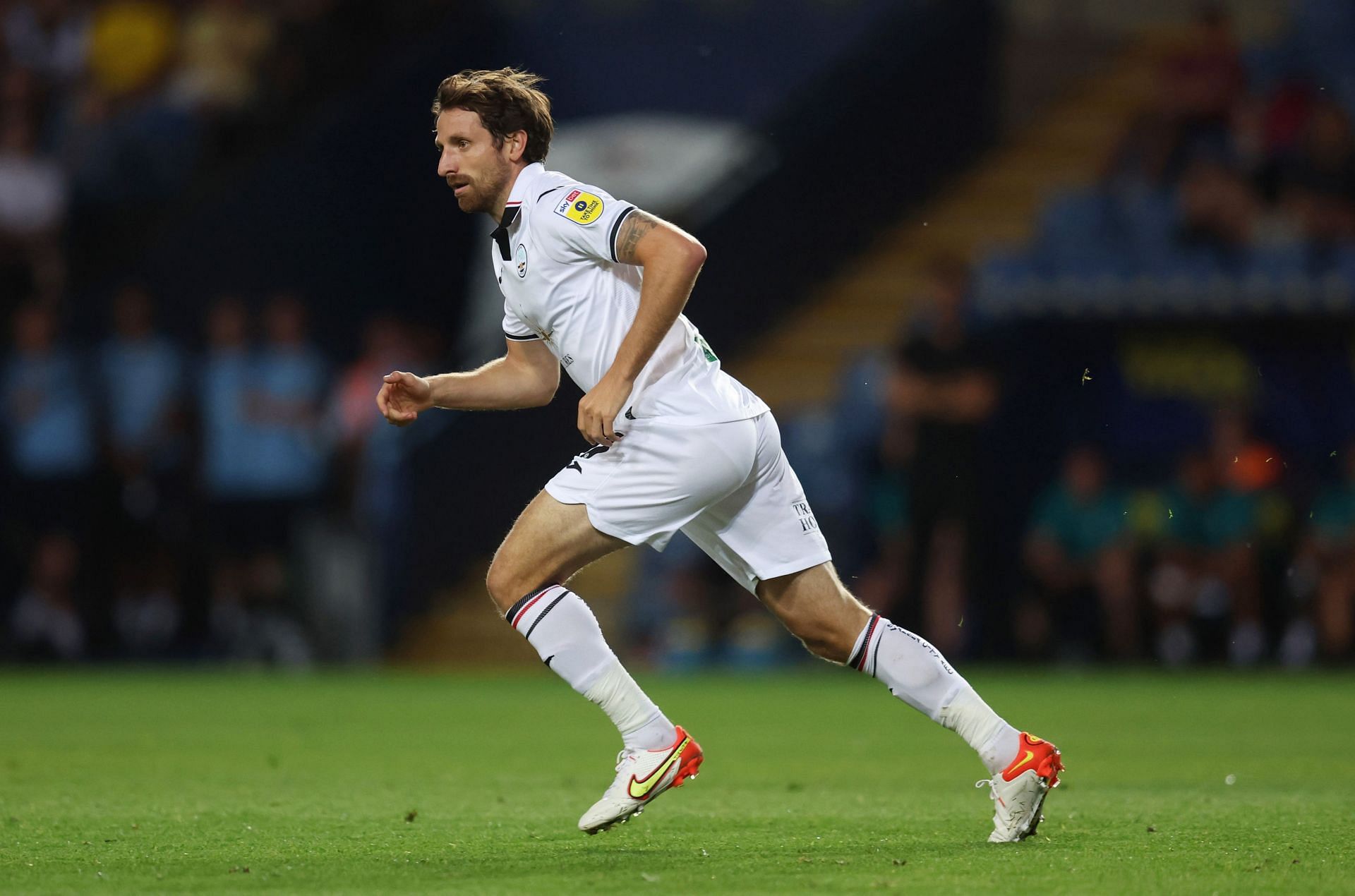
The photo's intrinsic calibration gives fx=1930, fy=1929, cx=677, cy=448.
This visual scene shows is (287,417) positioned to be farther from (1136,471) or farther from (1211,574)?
(1211,574)

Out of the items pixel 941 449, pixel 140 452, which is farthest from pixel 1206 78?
pixel 140 452

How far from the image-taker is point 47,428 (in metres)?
14.3

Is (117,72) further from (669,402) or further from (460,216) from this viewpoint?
(669,402)

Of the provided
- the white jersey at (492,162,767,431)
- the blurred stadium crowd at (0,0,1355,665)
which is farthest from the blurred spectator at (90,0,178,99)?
the white jersey at (492,162,767,431)

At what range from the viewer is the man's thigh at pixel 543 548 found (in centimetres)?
543

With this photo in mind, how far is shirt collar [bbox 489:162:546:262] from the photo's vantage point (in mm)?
5629

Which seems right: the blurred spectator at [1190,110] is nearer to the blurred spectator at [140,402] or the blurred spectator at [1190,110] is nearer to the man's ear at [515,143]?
the blurred spectator at [140,402]

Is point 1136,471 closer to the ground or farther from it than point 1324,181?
closer to the ground

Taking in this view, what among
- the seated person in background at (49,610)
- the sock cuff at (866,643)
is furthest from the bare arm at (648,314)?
the seated person in background at (49,610)

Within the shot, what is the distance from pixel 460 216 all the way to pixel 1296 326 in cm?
754

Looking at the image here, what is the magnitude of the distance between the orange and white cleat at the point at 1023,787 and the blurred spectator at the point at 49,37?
45.2 ft

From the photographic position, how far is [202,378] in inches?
560

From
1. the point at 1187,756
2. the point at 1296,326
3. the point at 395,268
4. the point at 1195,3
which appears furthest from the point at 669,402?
the point at 1195,3

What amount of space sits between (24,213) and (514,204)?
1122 cm
